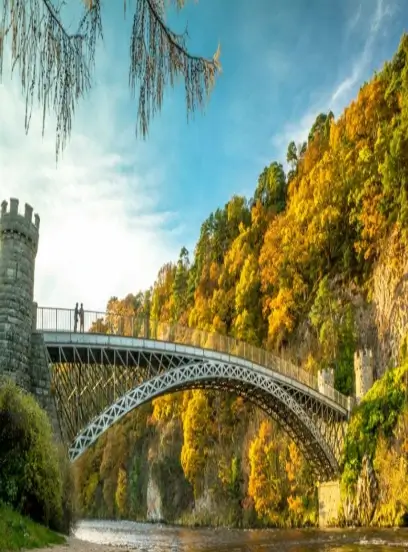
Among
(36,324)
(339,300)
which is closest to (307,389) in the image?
(339,300)

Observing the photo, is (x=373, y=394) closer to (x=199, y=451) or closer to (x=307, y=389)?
(x=307, y=389)

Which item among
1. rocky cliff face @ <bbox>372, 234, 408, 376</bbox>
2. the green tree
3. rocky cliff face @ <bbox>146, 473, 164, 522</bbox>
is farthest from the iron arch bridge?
the green tree

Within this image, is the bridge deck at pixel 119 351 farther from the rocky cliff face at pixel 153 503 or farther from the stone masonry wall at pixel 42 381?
the rocky cliff face at pixel 153 503

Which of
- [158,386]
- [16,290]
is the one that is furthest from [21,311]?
[158,386]

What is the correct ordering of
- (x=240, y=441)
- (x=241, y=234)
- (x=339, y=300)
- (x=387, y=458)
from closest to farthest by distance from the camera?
(x=387, y=458)
(x=339, y=300)
(x=240, y=441)
(x=241, y=234)

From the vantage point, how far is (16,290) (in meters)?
26.9

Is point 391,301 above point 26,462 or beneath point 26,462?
above

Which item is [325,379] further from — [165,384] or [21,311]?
[21,311]

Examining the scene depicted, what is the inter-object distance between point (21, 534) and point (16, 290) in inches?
486

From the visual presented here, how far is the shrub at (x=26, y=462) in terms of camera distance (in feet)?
62.5

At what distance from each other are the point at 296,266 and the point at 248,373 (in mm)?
A: 15178

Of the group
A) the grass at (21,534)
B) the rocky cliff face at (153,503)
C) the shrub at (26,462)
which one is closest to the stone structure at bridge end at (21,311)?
the shrub at (26,462)

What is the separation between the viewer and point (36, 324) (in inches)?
1170

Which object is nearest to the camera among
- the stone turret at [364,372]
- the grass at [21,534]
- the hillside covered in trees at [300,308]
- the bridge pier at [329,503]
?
the grass at [21,534]
